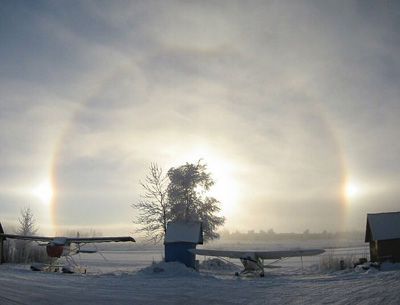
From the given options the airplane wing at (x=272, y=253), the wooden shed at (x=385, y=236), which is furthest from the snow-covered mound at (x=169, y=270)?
the wooden shed at (x=385, y=236)

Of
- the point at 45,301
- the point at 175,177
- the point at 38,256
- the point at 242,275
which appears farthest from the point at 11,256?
the point at 45,301

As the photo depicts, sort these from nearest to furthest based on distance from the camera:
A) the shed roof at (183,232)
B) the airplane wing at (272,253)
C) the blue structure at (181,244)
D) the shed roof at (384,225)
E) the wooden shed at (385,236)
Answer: the airplane wing at (272,253), the blue structure at (181,244), the shed roof at (183,232), the wooden shed at (385,236), the shed roof at (384,225)

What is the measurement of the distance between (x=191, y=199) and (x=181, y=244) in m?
6.75

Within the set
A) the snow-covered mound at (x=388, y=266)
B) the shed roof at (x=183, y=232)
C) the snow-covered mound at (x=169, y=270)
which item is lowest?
the snow-covered mound at (x=388, y=266)

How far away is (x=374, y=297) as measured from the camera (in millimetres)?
13242

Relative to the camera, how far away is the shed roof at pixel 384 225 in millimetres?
32375

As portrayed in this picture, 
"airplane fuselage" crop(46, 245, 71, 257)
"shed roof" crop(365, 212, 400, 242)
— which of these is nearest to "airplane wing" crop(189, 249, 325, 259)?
"shed roof" crop(365, 212, 400, 242)

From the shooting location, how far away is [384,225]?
109 ft

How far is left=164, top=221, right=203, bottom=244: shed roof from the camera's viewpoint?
3128 centimetres

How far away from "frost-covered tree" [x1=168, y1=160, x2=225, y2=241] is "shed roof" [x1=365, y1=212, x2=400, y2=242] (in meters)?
14.4

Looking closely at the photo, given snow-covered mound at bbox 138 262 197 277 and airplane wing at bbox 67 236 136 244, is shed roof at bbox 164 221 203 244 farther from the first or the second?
airplane wing at bbox 67 236 136 244

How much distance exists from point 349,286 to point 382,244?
18.3 meters

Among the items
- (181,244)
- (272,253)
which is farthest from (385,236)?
(181,244)

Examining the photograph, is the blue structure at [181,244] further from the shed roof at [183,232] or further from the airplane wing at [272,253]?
the airplane wing at [272,253]
